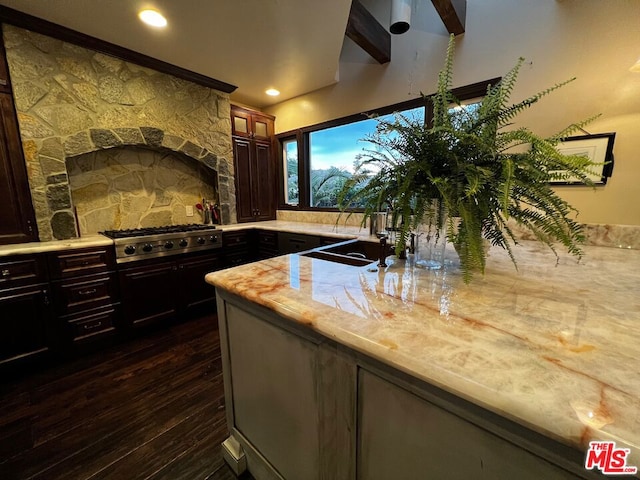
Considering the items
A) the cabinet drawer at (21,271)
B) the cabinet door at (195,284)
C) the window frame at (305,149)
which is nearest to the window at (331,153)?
the window frame at (305,149)

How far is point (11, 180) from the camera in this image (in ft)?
6.39

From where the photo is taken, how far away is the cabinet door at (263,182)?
3553mm

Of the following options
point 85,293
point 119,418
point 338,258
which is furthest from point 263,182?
point 119,418

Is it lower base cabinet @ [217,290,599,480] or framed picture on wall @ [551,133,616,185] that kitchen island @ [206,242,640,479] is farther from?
framed picture on wall @ [551,133,616,185]

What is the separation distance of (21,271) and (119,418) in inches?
49.1

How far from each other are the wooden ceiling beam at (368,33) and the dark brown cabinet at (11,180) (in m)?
2.55

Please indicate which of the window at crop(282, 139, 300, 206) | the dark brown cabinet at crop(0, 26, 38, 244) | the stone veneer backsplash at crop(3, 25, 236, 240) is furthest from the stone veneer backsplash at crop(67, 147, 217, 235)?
the window at crop(282, 139, 300, 206)

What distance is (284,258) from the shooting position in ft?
4.39

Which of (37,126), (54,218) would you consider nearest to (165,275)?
(54,218)

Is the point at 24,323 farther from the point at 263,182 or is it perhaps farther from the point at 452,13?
the point at 452,13

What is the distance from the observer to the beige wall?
5.31 ft

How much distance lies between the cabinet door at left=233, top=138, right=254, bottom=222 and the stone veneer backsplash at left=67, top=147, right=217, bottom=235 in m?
0.31

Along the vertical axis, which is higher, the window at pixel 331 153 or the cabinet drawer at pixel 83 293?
the window at pixel 331 153

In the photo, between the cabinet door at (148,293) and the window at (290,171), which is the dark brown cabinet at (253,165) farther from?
the cabinet door at (148,293)
